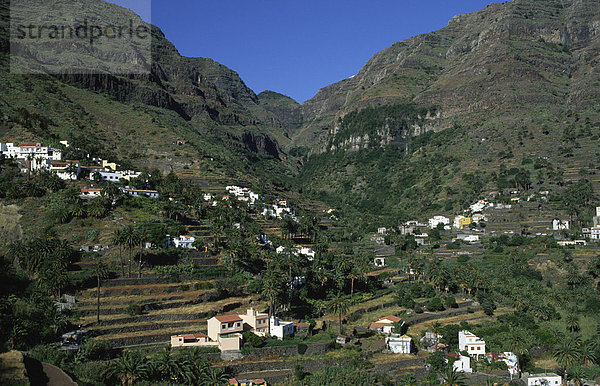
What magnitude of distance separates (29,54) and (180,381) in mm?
161458

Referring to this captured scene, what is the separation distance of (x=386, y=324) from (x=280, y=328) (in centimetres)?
1317

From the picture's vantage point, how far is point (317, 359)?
2015 inches

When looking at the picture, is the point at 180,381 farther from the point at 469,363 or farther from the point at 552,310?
the point at 552,310

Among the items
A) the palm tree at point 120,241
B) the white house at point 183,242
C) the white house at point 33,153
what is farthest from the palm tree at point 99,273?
the white house at point 33,153

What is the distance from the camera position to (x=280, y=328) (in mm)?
56812

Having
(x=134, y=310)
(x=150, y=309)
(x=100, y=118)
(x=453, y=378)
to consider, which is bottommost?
(x=453, y=378)

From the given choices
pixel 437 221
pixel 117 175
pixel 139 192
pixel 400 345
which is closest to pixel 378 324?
Result: pixel 400 345

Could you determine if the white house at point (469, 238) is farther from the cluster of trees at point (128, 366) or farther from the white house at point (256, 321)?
the cluster of trees at point (128, 366)

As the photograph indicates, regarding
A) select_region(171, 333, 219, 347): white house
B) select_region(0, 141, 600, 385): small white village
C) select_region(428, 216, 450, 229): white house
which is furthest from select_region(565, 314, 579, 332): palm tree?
select_region(428, 216, 450, 229): white house

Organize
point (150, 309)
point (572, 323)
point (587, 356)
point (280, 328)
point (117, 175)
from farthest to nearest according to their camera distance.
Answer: point (117, 175)
point (572, 323)
point (150, 309)
point (280, 328)
point (587, 356)

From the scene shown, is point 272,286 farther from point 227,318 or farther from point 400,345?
point 400,345

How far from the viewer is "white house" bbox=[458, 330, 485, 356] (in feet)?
186

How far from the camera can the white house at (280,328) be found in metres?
56.8

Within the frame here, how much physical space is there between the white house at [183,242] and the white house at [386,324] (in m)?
29.4
